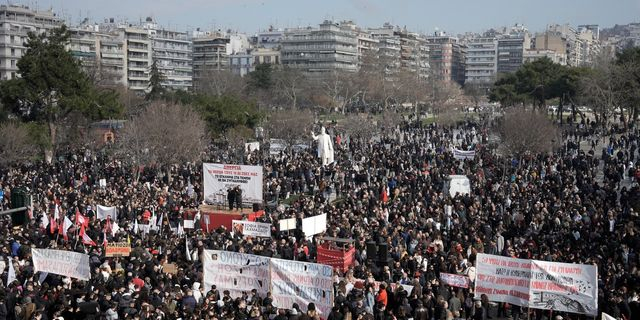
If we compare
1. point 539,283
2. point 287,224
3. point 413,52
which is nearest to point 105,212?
point 287,224

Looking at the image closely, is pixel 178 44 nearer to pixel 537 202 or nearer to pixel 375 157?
pixel 375 157

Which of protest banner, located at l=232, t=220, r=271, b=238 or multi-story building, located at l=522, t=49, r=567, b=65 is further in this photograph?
multi-story building, located at l=522, t=49, r=567, b=65

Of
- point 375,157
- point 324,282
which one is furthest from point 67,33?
point 324,282

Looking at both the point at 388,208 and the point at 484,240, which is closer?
the point at 484,240

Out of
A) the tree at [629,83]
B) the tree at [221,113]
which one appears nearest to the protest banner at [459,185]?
the tree at [221,113]

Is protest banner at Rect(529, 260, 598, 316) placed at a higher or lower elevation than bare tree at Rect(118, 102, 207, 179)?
lower

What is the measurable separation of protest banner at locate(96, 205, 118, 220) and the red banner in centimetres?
871

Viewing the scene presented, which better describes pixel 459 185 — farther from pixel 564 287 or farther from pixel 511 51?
pixel 511 51

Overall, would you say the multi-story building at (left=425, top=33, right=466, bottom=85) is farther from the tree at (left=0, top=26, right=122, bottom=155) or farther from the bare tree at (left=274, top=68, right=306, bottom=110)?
the tree at (left=0, top=26, right=122, bottom=155)

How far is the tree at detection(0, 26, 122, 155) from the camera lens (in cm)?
4641

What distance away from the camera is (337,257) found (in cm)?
1812

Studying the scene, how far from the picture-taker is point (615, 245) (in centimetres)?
1830

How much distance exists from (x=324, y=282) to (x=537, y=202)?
1238cm

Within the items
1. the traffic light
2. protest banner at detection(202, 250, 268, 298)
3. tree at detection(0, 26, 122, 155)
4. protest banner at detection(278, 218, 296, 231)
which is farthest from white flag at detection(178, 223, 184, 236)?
tree at detection(0, 26, 122, 155)
